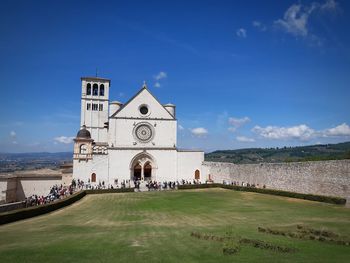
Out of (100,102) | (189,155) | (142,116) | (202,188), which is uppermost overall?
(100,102)

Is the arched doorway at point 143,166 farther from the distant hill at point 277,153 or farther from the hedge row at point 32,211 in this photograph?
the distant hill at point 277,153

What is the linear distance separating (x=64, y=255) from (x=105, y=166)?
1538 inches

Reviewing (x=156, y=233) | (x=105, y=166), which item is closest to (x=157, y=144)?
(x=105, y=166)

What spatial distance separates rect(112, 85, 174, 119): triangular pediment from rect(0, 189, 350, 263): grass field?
85.8ft

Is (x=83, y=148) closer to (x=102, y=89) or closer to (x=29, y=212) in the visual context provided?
(x=102, y=89)

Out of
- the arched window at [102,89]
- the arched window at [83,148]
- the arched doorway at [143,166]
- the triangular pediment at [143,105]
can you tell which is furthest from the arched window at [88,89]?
the arched doorway at [143,166]

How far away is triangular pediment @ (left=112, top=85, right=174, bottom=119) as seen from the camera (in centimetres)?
5216

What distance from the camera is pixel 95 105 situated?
6469 centimetres

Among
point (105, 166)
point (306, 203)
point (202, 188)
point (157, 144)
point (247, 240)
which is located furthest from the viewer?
point (157, 144)

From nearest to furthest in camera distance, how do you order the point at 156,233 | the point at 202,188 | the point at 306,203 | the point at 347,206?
the point at 156,233
the point at 347,206
the point at 306,203
the point at 202,188

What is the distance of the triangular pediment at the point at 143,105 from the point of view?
52156 millimetres

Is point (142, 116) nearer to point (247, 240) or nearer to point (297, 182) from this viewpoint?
point (297, 182)

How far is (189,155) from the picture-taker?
53719 millimetres

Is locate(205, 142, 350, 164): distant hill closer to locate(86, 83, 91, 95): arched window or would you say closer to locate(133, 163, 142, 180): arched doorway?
locate(86, 83, 91, 95): arched window
